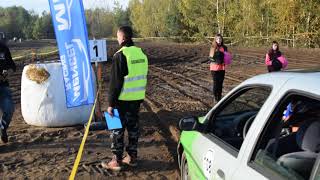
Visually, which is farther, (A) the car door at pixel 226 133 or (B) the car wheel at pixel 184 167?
(B) the car wheel at pixel 184 167

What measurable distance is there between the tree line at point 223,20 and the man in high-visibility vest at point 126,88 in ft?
28.4

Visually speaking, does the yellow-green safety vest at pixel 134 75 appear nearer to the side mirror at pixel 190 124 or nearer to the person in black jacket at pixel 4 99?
the side mirror at pixel 190 124

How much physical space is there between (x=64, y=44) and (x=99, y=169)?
2903 millimetres

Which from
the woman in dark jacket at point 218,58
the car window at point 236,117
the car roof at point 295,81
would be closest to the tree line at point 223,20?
the woman in dark jacket at point 218,58

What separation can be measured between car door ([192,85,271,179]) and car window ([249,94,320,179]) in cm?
21

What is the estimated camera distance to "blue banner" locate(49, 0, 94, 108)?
8.47 metres

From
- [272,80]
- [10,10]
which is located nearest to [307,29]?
[272,80]

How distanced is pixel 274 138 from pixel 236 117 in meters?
1.38

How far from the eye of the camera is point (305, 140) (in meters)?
3.05

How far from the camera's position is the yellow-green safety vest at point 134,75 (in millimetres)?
6242

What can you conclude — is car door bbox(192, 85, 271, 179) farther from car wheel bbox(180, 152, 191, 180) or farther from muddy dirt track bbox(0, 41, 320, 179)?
muddy dirt track bbox(0, 41, 320, 179)

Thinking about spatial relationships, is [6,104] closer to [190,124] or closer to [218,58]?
[190,124]

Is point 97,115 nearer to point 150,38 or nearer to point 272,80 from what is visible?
point 272,80

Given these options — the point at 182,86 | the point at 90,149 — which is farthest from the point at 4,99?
the point at 182,86
